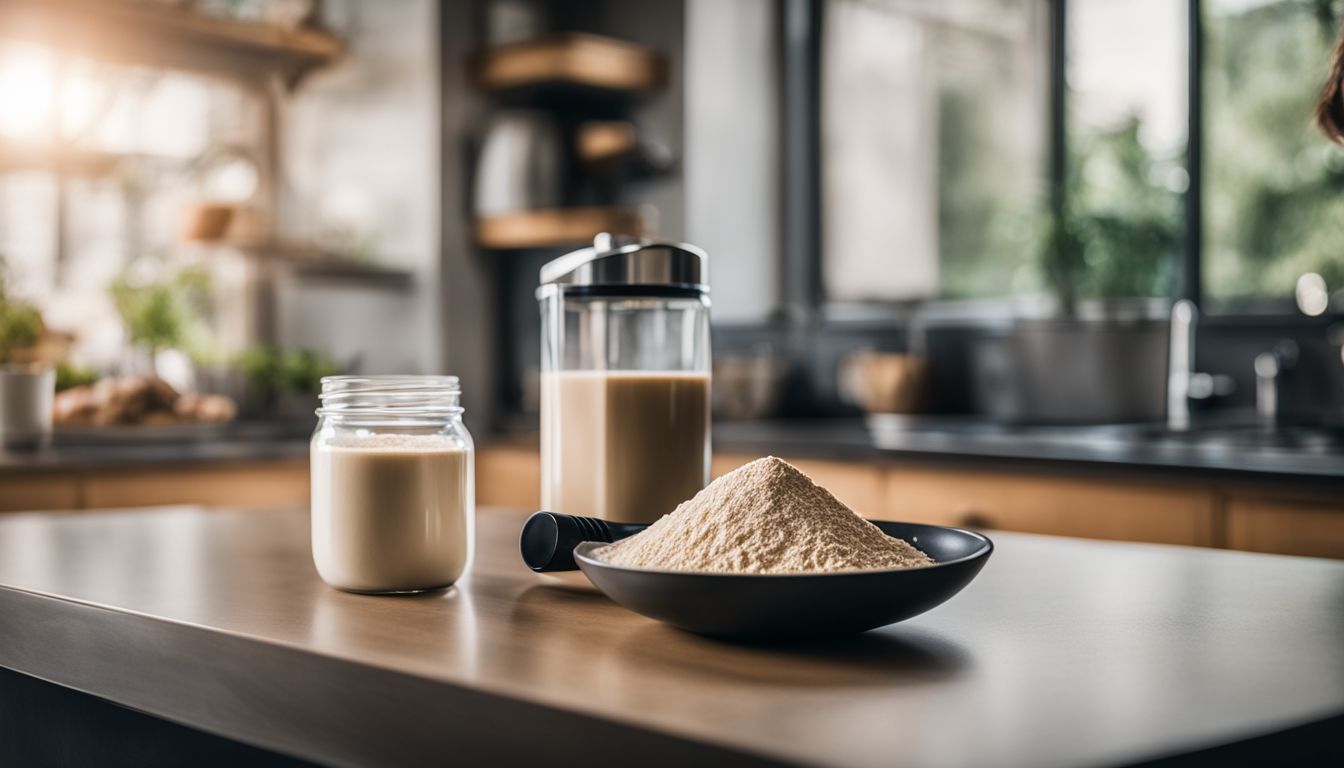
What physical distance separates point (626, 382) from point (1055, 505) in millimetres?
1378

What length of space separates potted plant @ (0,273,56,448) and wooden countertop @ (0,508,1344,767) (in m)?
1.76

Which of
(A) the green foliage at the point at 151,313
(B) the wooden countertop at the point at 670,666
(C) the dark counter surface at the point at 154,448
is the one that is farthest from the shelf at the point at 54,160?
(B) the wooden countertop at the point at 670,666

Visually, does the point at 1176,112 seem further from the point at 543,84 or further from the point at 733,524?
the point at 733,524

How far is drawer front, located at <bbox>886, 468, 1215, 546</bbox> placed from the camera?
6.83ft

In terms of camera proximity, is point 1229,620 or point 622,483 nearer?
point 1229,620

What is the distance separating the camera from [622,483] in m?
1.07

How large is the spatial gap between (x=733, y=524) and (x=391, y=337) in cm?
315

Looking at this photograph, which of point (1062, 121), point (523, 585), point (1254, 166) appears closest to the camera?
point (523, 585)

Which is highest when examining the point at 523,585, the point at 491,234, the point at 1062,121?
the point at 1062,121

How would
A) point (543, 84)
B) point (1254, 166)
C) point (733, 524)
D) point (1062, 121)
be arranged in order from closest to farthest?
point (733, 524) → point (1254, 166) → point (1062, 121) → point (543, 84)

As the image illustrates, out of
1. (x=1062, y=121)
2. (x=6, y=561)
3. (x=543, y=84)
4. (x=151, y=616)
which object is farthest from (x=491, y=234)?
(x=151, y=616)

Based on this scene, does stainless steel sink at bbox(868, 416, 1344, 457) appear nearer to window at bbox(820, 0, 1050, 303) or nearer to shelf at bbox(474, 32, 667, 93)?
window at bbox(820, 0, 1050, 303)

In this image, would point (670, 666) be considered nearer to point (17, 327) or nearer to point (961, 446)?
point (961, 446)

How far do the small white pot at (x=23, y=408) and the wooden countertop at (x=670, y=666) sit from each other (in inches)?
69.4
